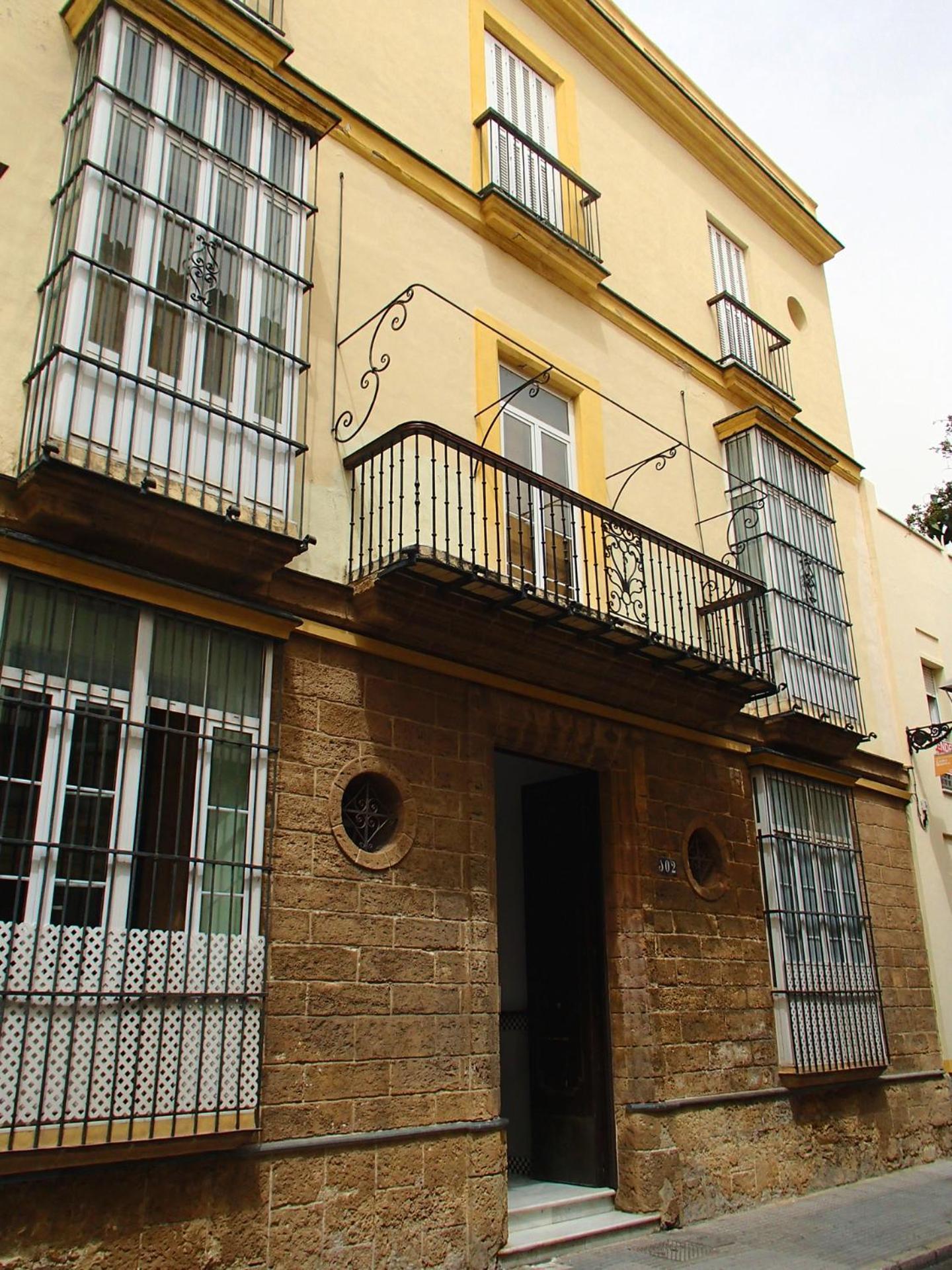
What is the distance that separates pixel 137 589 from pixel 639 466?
5.46 metres

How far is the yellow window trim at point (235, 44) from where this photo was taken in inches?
275

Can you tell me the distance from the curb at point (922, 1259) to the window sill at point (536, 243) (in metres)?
8.40

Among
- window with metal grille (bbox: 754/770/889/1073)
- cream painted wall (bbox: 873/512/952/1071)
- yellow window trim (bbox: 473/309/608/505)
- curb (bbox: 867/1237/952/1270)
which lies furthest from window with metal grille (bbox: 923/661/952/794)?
curb (bbox: 867/1237/952/1270)

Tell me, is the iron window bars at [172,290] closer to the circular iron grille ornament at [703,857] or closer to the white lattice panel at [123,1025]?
the white lattice panel at [123,1025]

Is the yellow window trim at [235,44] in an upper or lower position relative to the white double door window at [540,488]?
upper

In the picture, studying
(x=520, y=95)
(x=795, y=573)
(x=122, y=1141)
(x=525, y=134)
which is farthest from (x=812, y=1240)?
(x=520, y=95)

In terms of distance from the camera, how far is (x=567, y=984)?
9.05 m

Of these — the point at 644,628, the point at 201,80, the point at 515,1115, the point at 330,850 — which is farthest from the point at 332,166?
the point at 515,1115

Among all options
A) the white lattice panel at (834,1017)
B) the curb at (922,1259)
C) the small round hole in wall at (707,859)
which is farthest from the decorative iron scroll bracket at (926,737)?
the curb at (922,1259)

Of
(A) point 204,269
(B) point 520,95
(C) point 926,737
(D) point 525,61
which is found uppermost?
(D) point 525,61

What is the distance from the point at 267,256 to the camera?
7293 millimetres

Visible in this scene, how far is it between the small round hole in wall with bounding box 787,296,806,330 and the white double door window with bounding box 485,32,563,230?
475cm

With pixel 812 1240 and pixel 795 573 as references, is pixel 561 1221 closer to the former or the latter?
pixel 812 1240

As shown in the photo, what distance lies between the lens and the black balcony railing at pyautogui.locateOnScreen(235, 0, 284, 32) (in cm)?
809
